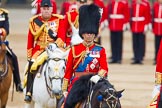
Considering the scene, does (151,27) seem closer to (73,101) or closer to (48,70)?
(48,70)

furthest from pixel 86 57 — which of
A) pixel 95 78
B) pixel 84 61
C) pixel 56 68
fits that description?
pixel 56 68

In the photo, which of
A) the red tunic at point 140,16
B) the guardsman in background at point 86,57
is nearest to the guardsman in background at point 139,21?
the red tunic at point 140,16

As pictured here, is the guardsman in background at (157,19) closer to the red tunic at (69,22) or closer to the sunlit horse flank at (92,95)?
the red tunic at (69,22)

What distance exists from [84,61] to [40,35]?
313 centimetres

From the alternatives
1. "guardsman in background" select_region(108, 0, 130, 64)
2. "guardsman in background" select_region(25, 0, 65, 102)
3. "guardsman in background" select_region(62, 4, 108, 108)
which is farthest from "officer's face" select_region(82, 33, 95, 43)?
"guardsman in background" select_region(108, 0, 130, 64)

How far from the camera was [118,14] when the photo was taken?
25.0 metres

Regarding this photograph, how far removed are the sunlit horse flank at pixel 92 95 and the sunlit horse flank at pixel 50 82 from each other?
1646mm

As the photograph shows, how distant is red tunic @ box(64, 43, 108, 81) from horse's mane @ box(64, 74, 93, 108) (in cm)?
40

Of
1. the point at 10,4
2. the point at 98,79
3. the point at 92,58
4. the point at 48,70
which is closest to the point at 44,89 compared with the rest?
the point at 48,70

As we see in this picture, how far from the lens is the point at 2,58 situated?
14.6m

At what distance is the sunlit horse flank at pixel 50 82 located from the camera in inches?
504

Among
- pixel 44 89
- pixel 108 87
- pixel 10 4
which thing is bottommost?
pixel 10 4

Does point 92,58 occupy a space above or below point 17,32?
above

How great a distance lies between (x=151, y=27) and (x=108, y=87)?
15.3m
